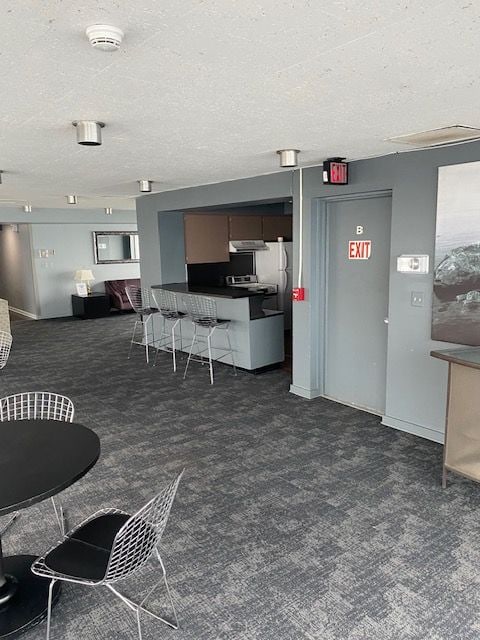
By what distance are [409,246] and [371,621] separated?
2.74 meters

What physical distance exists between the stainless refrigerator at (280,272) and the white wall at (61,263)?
496 cm

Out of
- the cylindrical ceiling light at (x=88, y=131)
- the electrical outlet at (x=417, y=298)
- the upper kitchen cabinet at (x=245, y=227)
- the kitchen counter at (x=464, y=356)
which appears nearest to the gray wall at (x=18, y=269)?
the upper kitchen cabinet at (x=245, y=227)

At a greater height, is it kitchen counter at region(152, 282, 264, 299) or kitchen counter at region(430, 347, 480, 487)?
kitchen counter at region(152, 282, 264, 299)

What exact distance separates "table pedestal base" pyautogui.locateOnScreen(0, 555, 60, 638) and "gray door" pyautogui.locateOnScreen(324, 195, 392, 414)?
10.6 feet

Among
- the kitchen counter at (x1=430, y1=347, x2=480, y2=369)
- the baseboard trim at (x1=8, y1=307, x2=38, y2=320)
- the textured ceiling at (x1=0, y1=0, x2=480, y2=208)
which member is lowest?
the baseboard trim at (x1=8, y1=307, x2=38, y2=320)

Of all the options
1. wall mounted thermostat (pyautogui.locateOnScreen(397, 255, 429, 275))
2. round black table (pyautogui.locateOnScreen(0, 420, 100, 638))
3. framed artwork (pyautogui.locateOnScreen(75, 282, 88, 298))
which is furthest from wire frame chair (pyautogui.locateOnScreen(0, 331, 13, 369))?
framed artwork (pyautogui.locateOnScreen(75, 282, 88, 298))

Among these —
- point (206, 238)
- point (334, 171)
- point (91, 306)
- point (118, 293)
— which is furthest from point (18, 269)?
point (334, 171)

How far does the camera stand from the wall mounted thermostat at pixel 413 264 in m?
3.73

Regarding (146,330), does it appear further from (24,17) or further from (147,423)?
(24,17)

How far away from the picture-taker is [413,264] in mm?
3797

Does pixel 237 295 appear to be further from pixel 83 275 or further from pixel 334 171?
pixel 83 275

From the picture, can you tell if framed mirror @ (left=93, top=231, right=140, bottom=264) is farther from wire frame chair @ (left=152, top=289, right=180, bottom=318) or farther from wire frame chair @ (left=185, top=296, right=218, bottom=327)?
wire frame chair @ (left=185, top=296, right=218, bottom=327)

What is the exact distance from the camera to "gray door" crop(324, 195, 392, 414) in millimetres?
4356

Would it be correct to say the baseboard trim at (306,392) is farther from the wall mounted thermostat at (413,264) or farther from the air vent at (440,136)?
the air vent at (440,136)
